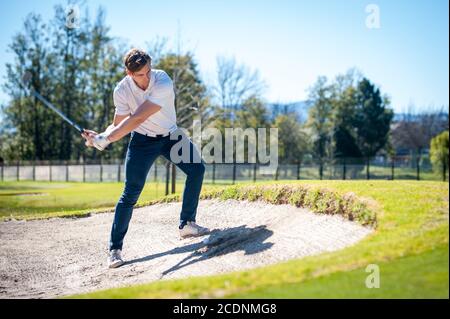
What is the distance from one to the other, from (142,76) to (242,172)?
3540cm

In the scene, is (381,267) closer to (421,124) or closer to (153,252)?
(153,252)

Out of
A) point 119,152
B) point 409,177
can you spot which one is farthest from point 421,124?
point 119,152

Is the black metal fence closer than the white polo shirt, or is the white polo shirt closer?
the white polo shirt

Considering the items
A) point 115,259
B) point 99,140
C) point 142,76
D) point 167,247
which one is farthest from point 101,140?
point 167,247

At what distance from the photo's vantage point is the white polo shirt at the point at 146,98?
6828mm

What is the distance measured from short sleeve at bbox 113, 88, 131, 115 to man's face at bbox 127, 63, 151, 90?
0.32 m

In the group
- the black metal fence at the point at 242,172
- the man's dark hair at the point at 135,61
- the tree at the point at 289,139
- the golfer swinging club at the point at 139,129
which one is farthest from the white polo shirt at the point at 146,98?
the tree at the point at 289,139

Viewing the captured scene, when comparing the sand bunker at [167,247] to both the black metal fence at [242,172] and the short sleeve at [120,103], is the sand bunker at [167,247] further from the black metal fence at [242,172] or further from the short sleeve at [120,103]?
the black metal fence at [242,172]

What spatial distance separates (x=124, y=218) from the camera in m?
7.16

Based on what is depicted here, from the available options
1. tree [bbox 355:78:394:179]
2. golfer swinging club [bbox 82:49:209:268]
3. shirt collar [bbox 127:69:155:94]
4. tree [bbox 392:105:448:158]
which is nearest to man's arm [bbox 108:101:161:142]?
golfer swinging club [bbox 82:49:209:268]

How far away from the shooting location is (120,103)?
23.0ft

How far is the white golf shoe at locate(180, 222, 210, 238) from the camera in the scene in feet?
25.4

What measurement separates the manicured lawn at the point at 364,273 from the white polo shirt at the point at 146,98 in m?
2.77

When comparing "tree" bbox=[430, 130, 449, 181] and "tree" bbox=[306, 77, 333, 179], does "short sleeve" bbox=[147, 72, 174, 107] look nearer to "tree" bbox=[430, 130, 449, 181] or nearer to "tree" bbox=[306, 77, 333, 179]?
"tree" bbox=[430, 130, 449, 181]
